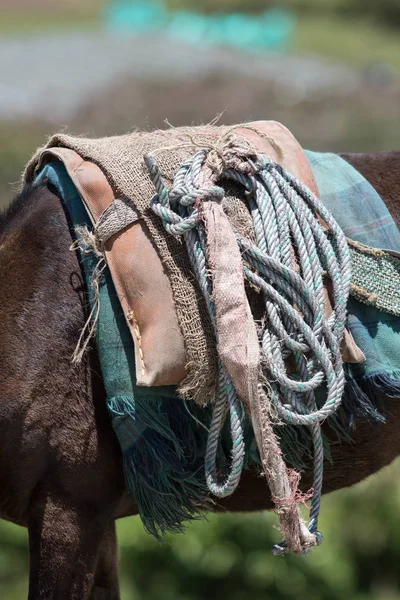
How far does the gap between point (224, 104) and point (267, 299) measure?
6876mm

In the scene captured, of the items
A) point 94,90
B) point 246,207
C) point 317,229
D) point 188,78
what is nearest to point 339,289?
point 317,229

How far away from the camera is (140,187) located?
6.19ft

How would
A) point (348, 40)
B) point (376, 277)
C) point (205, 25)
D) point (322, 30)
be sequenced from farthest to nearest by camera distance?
point (322, 30)
point (348, 40)
point (205, 25)
point (376, 277)

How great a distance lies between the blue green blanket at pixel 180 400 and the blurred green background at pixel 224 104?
483 millimetres

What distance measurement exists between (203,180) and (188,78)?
7562 millimetres

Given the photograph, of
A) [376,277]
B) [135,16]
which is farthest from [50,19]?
Answer: [376,277]

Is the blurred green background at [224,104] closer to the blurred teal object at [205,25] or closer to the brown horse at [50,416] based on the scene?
the blurred teal object at [205,25]

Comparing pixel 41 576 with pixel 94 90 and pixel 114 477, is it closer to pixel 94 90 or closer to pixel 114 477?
pixel 114 477

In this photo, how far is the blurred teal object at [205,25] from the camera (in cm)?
1173

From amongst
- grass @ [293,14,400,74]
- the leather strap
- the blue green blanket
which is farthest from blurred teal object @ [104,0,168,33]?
the leather strap

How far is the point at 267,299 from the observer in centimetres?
184

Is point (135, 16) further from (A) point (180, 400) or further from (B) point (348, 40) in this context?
(A) point (180, 400)

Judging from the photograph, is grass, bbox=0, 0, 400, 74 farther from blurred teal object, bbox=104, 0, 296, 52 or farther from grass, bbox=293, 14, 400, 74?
blurred teal object, bbox=104, 0, 296, 52

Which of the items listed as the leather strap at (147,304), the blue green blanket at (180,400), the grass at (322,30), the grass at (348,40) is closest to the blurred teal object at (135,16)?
the grass at (322,30)
